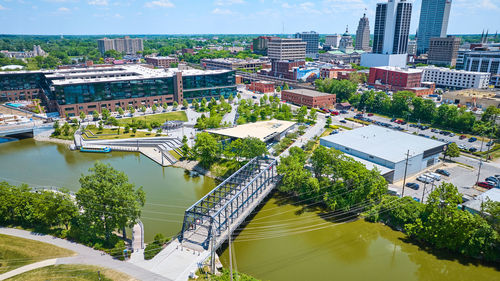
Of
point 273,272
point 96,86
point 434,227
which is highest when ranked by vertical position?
point 96,86

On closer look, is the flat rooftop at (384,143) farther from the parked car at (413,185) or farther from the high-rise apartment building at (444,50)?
the high-rise apartment building at (444,50)

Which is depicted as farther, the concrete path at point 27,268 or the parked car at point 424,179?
the parked car at point 424,179

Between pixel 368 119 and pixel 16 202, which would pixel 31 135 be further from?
pixel 368 119

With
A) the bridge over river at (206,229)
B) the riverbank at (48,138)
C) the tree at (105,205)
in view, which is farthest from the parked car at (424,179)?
the riverbank at (48,138)

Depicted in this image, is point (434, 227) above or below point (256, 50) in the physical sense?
below

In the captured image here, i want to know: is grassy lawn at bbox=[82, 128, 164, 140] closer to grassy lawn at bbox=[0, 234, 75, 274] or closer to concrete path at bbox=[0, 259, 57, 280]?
grassy lawn at bbox=[0, 234, 75, 274]

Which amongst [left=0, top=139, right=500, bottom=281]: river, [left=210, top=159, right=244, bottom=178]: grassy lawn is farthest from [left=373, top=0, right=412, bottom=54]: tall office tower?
[left=0, top=139, right=500, bottom=281]: river

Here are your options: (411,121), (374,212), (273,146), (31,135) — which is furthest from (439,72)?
(31,135)
